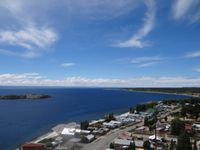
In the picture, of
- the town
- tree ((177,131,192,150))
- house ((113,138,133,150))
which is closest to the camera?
tree ((177,131,192,150))

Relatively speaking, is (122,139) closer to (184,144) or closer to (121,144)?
(121,144)

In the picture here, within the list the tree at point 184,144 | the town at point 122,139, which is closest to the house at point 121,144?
the town at point 122,139

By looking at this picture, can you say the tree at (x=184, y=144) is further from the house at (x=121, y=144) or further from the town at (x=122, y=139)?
the house at (x=121, y=144)

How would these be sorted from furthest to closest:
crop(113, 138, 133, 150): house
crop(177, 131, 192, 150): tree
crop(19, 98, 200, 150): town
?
crop(113, 138, 133, 150): house < crop(19, 98, 200, 150): town < crop(177, 131, 192, 150): tree

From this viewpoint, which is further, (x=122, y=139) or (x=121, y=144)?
(x=122, y=139)

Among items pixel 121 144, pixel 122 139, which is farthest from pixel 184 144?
pixel 122 139

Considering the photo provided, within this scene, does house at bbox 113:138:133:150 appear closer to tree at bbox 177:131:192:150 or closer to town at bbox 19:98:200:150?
town at bbox 19:98:200:150

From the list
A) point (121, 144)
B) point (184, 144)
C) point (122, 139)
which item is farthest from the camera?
point (122, 139)

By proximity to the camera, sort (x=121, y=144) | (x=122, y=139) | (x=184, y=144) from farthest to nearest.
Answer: (x=122, y=139), (x=121, y=144), (x=184, y=144)

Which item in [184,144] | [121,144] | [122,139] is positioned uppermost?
[184,144]

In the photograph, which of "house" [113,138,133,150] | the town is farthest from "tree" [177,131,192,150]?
"house" [113,138,133,150]

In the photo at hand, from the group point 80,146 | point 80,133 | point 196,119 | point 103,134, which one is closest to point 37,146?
point 80,146

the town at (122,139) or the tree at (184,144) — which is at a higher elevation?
the tree at (184,144)
